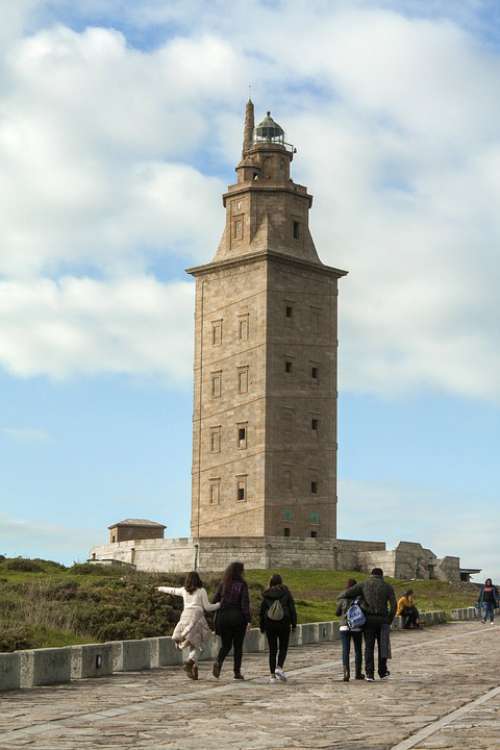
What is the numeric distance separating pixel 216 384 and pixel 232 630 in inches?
2093

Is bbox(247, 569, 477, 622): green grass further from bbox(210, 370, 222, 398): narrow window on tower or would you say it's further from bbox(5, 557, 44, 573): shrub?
bbox(210, 370, 222, 398): narrow window on tower

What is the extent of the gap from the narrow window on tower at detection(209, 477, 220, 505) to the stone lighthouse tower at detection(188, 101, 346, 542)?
6 centimetres

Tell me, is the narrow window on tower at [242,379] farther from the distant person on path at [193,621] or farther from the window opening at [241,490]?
the distant person on path at [193,621]

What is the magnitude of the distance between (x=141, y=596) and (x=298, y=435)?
43.5 metres

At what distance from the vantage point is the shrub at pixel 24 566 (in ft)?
165

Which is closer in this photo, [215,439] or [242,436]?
[242,436]

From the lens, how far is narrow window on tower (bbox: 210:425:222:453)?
69000mm

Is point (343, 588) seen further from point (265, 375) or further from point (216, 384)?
point (216, 384)

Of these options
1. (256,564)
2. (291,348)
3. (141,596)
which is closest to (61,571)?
(256,564)

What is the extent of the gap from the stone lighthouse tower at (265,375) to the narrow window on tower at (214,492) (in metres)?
0.06

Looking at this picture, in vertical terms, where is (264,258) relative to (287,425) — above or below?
above

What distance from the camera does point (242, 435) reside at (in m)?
68.0

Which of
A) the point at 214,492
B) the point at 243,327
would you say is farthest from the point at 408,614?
the point at 243,327

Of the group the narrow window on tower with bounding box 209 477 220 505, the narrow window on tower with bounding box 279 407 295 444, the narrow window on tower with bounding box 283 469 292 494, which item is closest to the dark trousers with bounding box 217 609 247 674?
the narrow window on tower with bounding box 283 469 292 494
